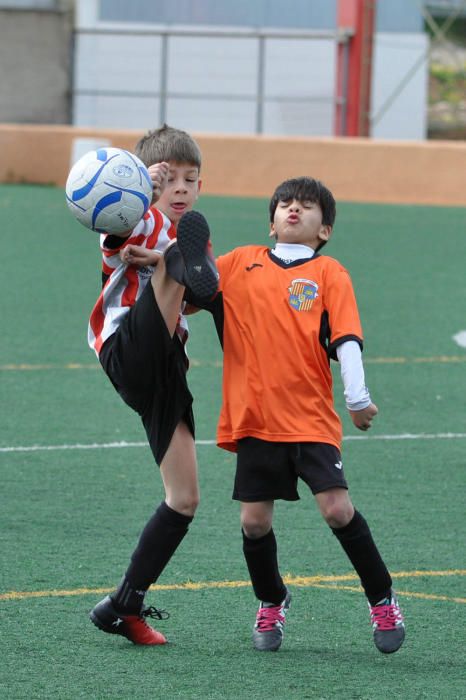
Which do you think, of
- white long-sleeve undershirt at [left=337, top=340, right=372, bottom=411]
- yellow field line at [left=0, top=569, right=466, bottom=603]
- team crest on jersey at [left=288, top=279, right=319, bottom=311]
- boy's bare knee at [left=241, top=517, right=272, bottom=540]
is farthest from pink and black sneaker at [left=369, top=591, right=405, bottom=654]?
team crest on jersey at [left=288, top=279, right=319, bottom=311]

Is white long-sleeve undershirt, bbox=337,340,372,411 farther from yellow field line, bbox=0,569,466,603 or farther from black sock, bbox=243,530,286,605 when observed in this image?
yellow field line, bbox=0,569,466,603

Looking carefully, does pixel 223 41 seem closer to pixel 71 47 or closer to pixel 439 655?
pixel 71 47

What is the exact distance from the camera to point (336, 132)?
85.4ft

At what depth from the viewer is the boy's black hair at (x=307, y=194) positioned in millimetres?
4449

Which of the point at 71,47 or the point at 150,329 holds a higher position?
the point at 71,47

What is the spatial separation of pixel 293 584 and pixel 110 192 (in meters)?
1.90

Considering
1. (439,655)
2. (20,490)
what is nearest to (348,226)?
(20,490)

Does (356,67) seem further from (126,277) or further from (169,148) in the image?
(126,277)

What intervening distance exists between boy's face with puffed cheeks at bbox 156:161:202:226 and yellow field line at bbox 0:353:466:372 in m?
5.27

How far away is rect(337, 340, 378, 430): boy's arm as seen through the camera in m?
4.20

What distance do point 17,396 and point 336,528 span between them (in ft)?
15.8

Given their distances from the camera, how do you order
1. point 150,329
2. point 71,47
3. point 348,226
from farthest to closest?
point 71,47, point 348,226, point 150,329

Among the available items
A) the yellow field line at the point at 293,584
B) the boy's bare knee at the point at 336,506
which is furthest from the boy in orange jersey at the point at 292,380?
the yellow field line at the point at 293,584

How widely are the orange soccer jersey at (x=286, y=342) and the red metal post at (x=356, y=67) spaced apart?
20.8m
